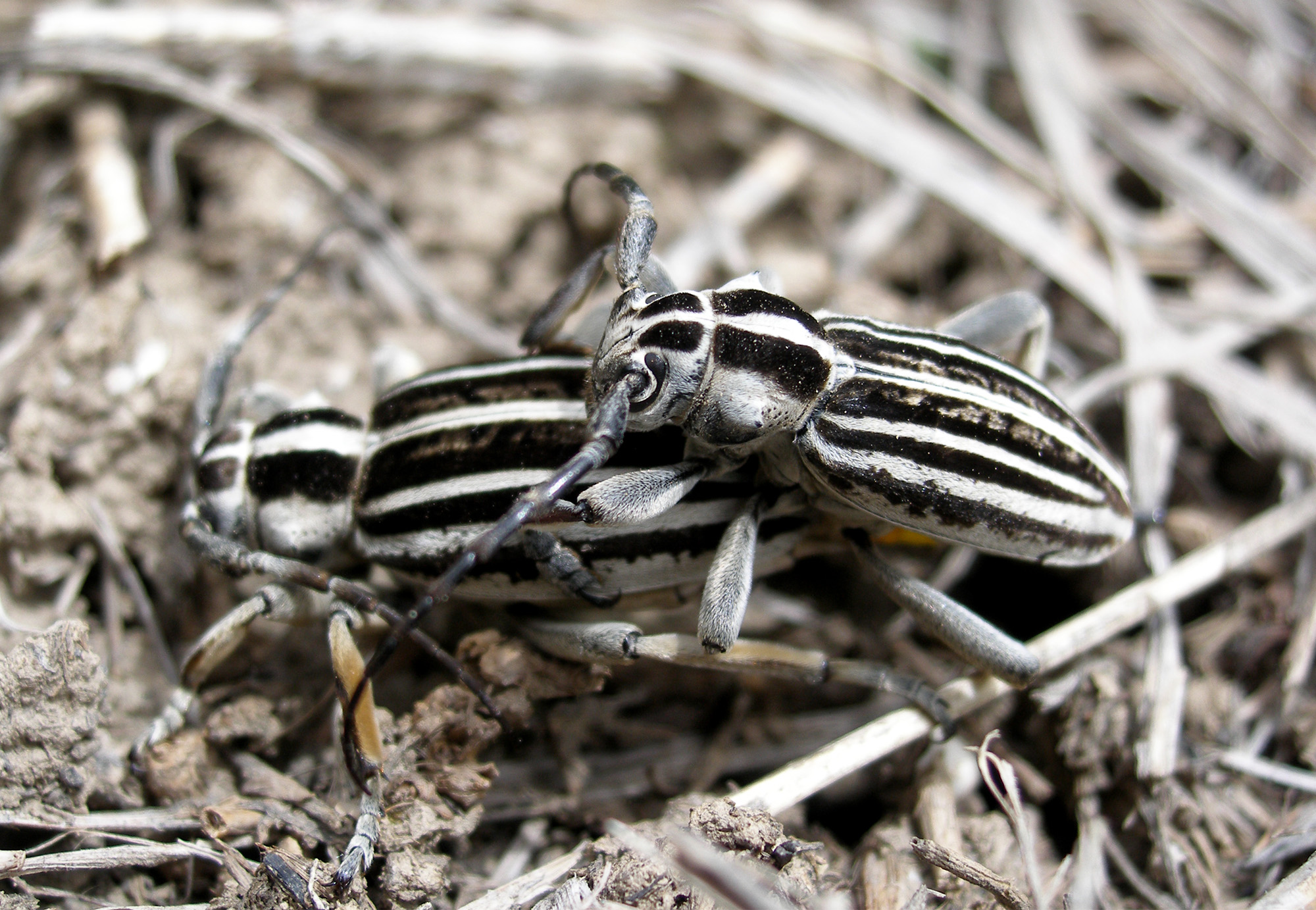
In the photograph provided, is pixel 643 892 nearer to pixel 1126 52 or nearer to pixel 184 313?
pixel 184 313

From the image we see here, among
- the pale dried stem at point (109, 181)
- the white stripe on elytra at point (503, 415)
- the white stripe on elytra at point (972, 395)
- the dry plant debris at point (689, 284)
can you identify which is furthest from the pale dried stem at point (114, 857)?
the white stripe on elytra at point (972, 395)

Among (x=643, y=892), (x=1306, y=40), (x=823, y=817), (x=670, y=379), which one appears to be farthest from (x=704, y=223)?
(x=1306, y=40)

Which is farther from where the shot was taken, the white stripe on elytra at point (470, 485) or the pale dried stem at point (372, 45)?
the pale dried stem at point (372, 45)

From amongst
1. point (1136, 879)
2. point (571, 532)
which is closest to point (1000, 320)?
point (571, 532)

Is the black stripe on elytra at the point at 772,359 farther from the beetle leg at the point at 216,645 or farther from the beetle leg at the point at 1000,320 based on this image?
the beetle leg at the point at 216,645

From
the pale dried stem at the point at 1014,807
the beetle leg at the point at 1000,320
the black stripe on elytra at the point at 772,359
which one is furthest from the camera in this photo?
the beetle leg at the point at 1000,320
